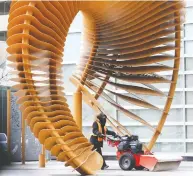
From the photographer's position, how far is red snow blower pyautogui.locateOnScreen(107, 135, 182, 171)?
11.8m

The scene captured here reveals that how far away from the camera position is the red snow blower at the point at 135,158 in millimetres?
11828

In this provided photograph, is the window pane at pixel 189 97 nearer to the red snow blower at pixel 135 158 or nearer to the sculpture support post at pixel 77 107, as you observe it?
the red snow blower at pixel 135 158

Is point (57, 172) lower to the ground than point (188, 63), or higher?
lower

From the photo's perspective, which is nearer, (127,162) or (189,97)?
(127,162)

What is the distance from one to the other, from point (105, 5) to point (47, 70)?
6.37 feet

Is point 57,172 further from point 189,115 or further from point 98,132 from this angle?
point 189,115

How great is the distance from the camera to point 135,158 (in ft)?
39.3

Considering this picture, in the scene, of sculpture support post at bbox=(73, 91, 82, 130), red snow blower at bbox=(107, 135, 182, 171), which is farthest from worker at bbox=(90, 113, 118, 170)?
sculpture support post at bbox=(73, 91, 82, 130)

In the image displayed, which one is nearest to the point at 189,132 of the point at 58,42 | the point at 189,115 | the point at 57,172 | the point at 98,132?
the point at 189,115

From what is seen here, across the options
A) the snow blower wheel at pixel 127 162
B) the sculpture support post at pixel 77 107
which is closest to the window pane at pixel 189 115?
the sculpture support post at pixel 77 107

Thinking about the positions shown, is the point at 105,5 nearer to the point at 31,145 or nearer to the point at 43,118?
the point at 43,118

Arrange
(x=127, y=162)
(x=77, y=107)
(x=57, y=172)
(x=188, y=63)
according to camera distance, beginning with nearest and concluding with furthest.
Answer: (x=57, y=172) < (x=127, y=162) < (x=77, y=107) < (x=188, y=63)

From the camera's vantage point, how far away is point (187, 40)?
15703mm

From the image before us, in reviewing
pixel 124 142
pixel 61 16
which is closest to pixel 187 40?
pixel 124 142
